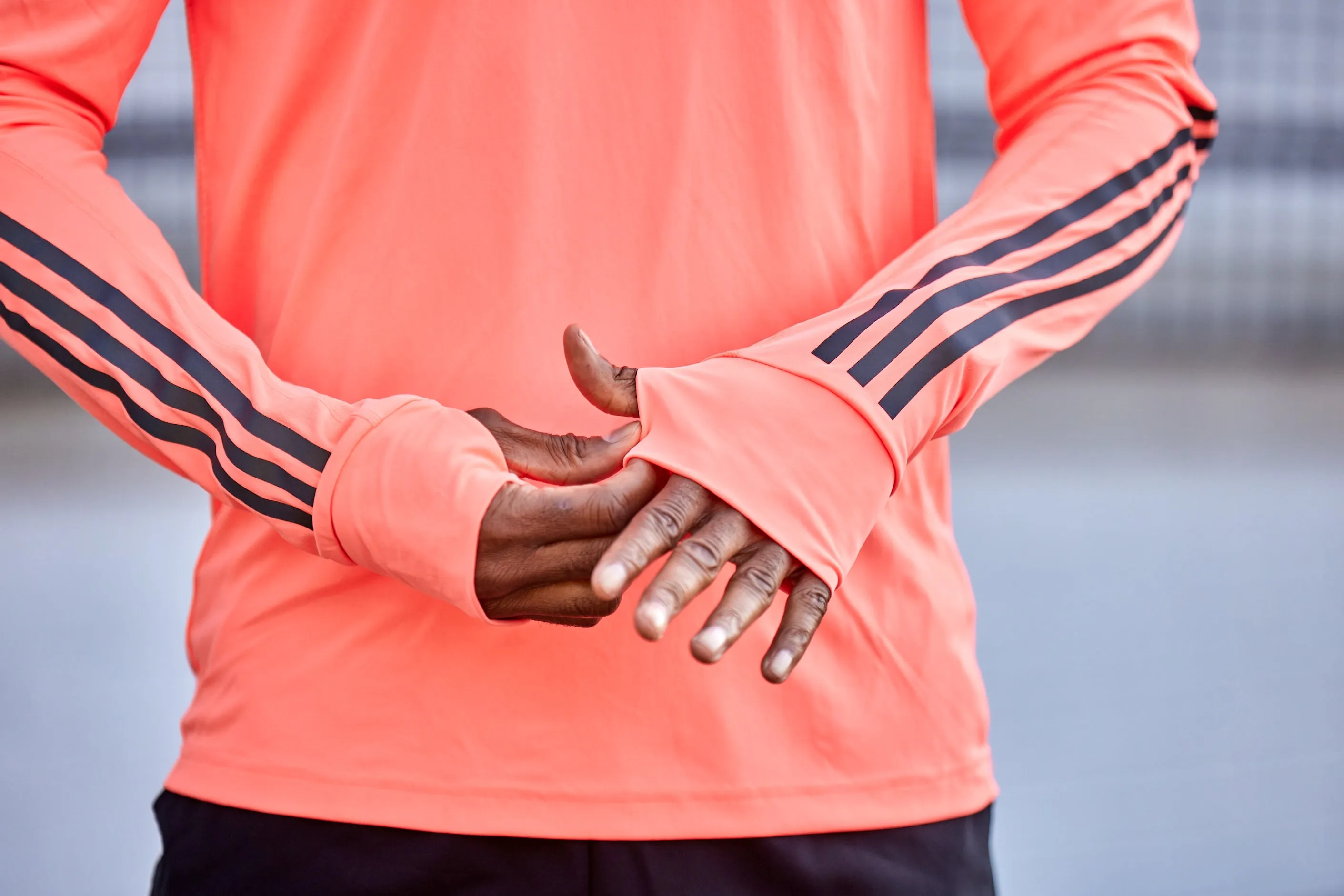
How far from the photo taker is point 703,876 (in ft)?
1.92

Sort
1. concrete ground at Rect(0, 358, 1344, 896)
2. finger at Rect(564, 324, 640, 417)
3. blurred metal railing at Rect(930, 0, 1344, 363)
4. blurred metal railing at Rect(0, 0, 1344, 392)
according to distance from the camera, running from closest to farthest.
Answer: finger at Rect(564, 324, 640, 417)
concrete ground at Rect(0, 358, 1344, 896)
blurred metal railing at Rect(0, 0, 1344, 392)
blurred metal railing at Rect(930, 0, 1344, 363)

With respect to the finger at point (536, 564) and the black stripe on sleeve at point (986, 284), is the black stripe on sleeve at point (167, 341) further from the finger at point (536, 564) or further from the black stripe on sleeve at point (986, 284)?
the black stripe on sleeve at point (986, 284)

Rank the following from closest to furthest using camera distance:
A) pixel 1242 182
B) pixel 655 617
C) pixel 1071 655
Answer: pixel 655 617
pixel 1071 655
pixel 1242 182

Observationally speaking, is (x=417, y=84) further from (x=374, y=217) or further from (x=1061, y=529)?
(x=1061, y=529)

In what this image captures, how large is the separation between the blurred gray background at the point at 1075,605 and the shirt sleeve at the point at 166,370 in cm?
148

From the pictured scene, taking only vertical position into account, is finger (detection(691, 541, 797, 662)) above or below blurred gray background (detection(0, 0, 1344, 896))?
above

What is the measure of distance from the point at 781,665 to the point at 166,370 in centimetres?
34

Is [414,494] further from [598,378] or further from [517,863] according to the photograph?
[517,863]

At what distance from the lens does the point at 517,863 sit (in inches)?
22.9

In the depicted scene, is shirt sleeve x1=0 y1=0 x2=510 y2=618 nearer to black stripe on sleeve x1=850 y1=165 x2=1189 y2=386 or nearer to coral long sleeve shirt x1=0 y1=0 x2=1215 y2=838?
coral long sleeve shirt x1=0 y1=0 x2=1215 y2=838

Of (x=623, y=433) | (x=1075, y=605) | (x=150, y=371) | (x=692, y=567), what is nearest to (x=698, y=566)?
(x=692, y=567)

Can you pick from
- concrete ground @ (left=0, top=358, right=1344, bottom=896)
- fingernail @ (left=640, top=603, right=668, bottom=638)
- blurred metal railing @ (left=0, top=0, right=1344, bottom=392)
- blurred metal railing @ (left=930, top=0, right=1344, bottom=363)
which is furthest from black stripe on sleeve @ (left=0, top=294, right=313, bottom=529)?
blurred metal railing @ (left=930, top=0, right=1344, bottom=363)

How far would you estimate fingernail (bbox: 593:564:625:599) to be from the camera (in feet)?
1.43

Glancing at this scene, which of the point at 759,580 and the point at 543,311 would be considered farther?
the point at 543,311
